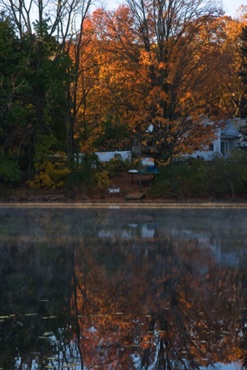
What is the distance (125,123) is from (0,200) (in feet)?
31.4

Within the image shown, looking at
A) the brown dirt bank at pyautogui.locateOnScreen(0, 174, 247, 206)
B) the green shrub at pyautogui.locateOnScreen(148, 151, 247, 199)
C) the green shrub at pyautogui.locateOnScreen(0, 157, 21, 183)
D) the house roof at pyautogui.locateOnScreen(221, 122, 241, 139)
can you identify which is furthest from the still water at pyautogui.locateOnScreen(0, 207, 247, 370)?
the house roof at pyautogui.locateOnScreen(221, 122, 241, 139)

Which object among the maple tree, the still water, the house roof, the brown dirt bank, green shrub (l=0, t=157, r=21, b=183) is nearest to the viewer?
the still water

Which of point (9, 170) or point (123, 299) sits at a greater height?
point (9, 170)

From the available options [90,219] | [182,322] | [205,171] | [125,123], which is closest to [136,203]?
[205,171]

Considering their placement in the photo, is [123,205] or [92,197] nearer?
[123,205]

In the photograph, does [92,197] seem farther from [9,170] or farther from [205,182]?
[205,182]

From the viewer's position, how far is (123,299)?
36.0 ft

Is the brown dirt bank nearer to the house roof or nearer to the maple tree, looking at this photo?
the maple tree

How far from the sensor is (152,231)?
893 inches

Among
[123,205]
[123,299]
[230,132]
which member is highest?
[230,132]

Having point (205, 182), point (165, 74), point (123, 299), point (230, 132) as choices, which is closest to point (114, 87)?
point (165, 74)

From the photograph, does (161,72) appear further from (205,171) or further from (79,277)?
(79,277)

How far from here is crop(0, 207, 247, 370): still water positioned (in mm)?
7727

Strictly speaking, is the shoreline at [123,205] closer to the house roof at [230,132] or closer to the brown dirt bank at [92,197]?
the brown dirt bank at [92,197]
